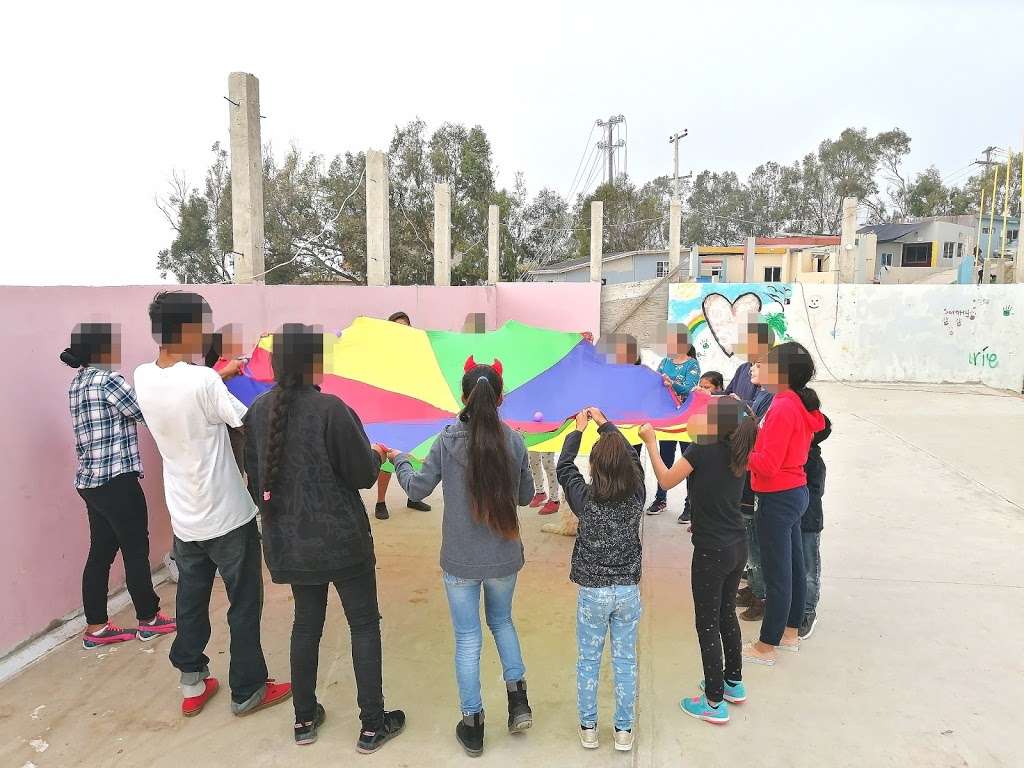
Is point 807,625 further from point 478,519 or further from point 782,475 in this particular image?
point 478,519

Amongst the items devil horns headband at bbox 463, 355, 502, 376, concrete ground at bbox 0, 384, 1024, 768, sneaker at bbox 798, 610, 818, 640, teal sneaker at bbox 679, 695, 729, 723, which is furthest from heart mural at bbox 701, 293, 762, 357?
teal sneaker at bbox 679, 695, 729, 723

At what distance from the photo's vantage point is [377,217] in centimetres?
945

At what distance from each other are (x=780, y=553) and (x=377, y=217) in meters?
7.42

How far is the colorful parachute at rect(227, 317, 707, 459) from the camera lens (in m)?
3.99

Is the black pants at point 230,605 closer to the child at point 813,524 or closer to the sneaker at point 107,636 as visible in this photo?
the sneaker at point 107,636

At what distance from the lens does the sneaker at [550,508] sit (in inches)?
234

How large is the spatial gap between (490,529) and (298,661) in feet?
3.12

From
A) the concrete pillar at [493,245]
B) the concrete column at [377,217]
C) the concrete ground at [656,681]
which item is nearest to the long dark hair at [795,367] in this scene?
the concrete ground at [656,681]

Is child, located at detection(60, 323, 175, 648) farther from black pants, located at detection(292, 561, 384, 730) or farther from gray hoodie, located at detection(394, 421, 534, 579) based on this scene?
gray hoodie, located at detection(394, 421, 534, 579)

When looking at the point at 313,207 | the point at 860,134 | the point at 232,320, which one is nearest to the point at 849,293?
the point at 232,320

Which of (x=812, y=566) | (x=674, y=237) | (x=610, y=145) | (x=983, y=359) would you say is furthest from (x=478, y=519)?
(x=610, y=145)

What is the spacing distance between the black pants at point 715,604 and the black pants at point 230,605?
194cm

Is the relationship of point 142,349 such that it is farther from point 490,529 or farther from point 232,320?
point 490,529

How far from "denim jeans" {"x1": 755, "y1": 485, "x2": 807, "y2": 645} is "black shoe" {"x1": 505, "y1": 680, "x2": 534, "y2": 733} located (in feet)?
4.47
